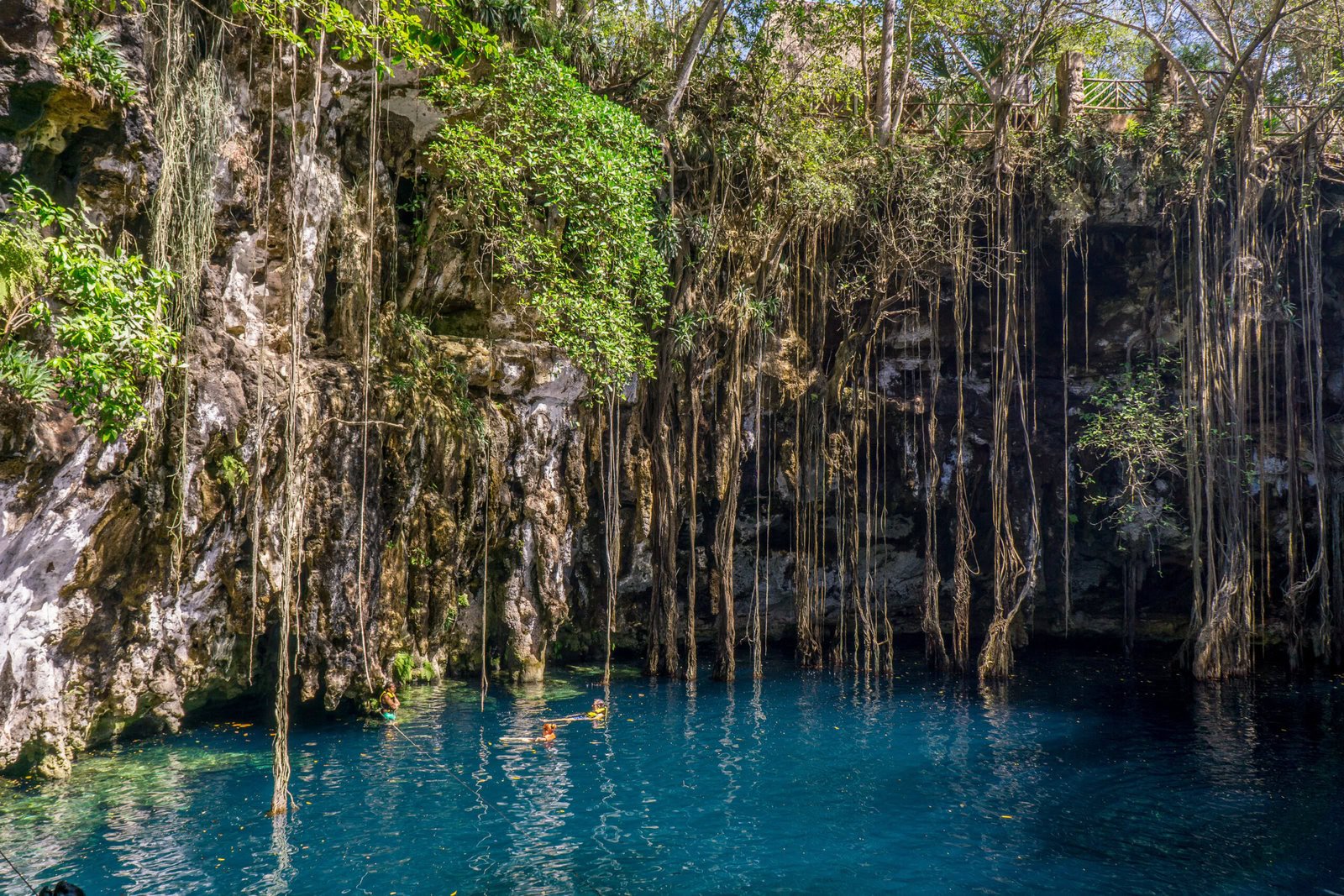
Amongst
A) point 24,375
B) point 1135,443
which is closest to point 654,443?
point 1135,443

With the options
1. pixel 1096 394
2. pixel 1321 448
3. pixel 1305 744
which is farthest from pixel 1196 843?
pixel 1096 394

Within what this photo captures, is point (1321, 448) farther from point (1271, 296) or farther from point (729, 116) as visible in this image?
A: point (729, 116)

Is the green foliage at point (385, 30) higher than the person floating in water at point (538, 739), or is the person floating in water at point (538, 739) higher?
the green foliage at point (385, 30)

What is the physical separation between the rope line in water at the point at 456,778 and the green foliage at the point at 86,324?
373 centimetres

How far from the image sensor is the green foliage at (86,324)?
553 centimetres

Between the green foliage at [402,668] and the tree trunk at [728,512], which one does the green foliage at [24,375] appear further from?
the tree trunk at [728,512]

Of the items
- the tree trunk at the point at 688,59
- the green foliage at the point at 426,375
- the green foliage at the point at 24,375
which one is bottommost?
the green foliage at the point at 24,375

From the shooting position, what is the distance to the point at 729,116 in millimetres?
11742

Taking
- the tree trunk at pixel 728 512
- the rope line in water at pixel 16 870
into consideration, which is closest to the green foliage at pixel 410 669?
the tree trunk at pixel 728 512

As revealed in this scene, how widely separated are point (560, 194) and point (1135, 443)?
8.51 meters

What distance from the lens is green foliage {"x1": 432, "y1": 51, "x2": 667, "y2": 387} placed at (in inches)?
364

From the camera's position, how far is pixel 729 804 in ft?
23.0

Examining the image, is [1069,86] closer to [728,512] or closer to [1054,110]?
[1054,110]

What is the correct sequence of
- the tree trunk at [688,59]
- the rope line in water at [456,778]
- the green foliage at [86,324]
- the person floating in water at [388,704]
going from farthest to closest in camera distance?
the tree trunk at [688,59], the person floating in water at [388,704], the rope line in water at [456,778], the green foliage at [86,324]
